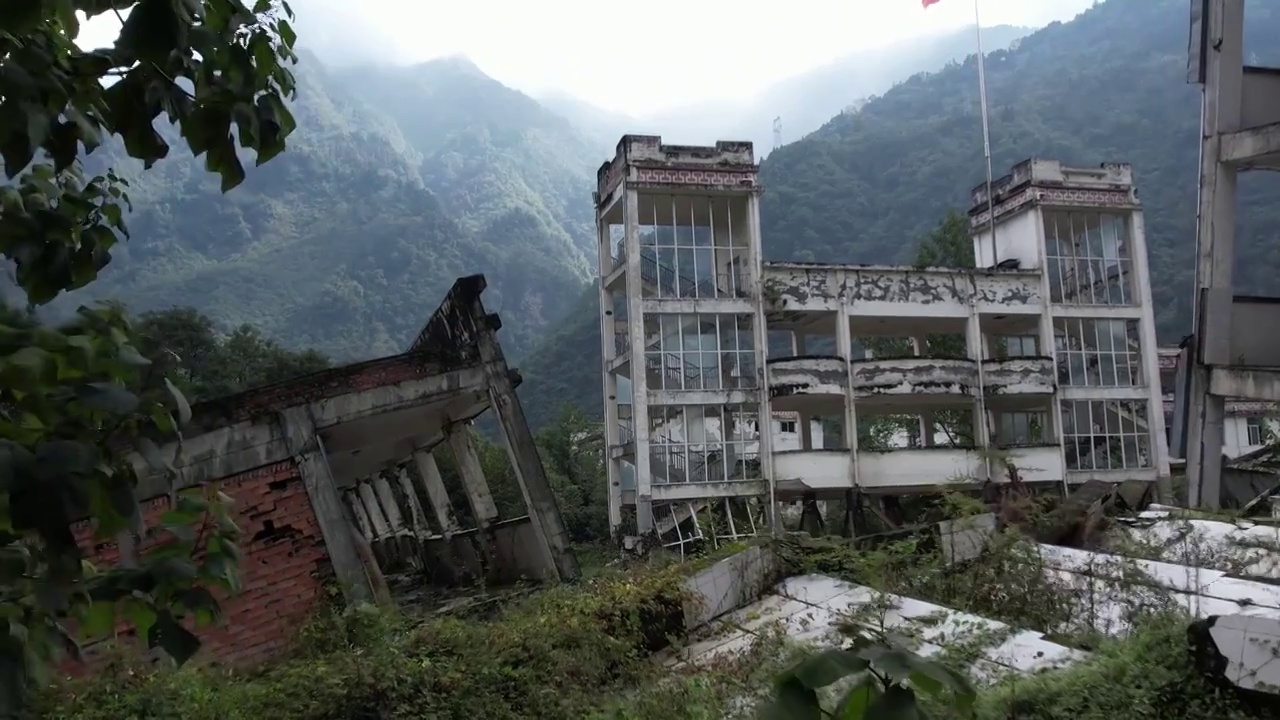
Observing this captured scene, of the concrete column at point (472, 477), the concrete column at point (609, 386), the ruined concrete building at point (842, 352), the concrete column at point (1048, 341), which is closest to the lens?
the concrete column at point (472, 477)

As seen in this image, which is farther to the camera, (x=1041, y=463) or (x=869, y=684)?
(x=1041, y=463)

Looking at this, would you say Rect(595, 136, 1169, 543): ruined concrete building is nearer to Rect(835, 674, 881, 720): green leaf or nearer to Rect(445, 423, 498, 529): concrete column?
Rect(445, 423, 498, 529): concrete column

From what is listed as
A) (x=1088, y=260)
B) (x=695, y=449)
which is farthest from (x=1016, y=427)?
(x=695, y=449)

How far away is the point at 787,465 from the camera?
23.3 meters

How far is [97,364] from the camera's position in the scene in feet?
5.23

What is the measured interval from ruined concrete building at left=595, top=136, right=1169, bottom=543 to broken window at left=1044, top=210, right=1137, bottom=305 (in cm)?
6

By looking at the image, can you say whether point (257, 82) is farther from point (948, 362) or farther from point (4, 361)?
point (948, 362)

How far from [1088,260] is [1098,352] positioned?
2833mm

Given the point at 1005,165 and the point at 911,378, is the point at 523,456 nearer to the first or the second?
the point at 911,378

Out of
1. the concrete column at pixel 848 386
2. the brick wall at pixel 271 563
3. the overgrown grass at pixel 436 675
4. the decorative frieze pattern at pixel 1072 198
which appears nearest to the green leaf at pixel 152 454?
the overgrown grass at pixel 436 675

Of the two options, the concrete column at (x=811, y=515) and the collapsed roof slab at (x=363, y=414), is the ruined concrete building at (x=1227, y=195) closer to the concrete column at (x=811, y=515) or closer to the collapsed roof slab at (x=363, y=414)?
the collapsed roof slab at (x=363, y=414)

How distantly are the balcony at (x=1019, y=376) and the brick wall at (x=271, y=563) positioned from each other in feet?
64.0

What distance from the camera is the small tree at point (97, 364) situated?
1404 mm

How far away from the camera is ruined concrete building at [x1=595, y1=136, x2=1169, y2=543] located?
907 inches
